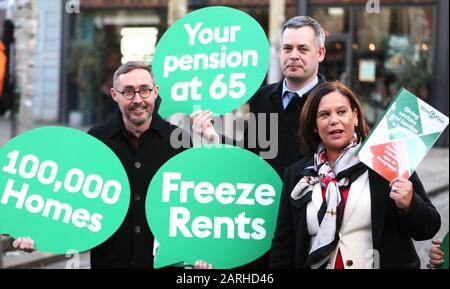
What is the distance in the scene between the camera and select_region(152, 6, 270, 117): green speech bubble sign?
322 centimetres

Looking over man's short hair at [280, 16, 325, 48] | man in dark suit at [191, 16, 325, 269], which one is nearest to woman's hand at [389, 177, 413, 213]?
man in dark suit at [191, 16, 325, 269]

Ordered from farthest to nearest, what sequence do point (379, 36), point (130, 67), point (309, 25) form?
1. point (379, 36)
2. point (130, 67)
3. point (309, 25)

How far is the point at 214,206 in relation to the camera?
3.15 meters

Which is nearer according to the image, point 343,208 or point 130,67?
point 343,208

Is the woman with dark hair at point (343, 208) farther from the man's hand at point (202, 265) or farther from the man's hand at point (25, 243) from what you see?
the man's hand at point (25, 243)

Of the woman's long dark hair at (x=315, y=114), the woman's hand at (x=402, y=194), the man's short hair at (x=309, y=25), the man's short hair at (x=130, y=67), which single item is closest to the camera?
the woman's hand at (x=402, y=194)

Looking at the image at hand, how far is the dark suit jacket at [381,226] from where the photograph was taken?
8.88 feet

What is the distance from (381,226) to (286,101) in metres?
0.77

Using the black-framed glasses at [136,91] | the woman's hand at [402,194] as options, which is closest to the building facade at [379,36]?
the black-framed glasses at [136,91]

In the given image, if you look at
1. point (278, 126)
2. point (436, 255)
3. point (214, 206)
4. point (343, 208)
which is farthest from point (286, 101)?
point (436, 255)

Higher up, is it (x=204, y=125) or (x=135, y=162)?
(x=204, y=125)

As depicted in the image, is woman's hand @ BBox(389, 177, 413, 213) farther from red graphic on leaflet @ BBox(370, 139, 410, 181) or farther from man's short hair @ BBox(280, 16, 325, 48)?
man's short hair @ BBox(280, 16, 325, 48)

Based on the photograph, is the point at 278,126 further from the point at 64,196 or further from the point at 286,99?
the point at 64,196

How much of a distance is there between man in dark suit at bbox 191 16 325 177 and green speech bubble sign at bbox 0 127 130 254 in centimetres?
45
